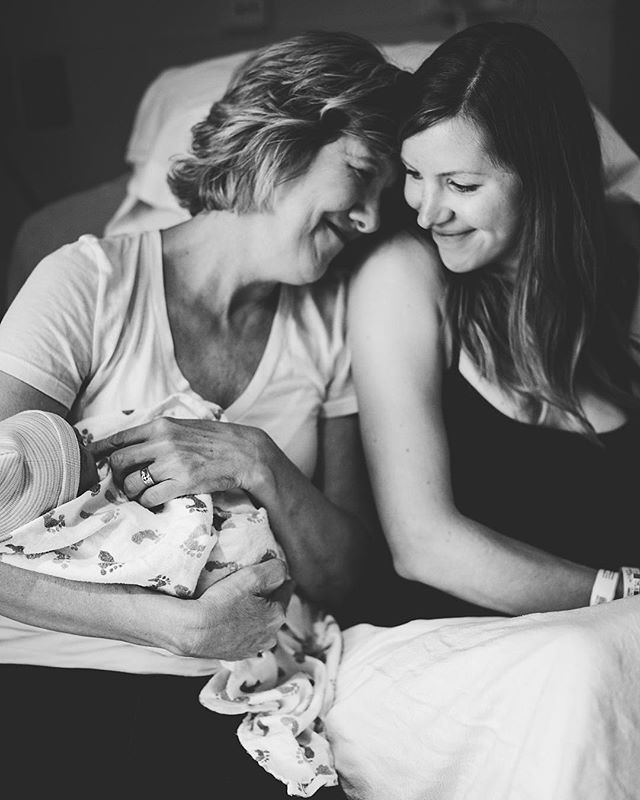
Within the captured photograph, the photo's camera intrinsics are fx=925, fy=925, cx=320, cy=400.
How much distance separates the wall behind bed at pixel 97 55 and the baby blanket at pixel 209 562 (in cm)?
159

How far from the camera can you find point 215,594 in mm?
1084

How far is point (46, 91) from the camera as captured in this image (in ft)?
8.96

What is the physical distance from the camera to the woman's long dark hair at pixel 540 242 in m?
1.21

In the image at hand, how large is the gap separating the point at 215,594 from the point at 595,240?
2.54 ft

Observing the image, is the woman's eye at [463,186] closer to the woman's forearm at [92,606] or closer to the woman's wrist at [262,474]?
the woman's wrist at [262,474]

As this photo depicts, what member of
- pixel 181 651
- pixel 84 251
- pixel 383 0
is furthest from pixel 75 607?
pixel 383 0

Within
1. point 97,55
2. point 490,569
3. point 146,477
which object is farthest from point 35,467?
point 97,55

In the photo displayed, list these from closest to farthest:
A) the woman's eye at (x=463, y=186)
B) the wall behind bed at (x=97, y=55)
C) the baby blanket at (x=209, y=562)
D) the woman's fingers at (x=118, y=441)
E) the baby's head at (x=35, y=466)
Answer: the baby's head at (x=35, y=466) → the baby blanket at (x=209, y=562) → the woman's fingers at (x=118, y=441) → the woman's eye at (x=463, y=186) → the wall behind bed at (x=97, y=55)

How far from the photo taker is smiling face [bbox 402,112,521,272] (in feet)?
3.96

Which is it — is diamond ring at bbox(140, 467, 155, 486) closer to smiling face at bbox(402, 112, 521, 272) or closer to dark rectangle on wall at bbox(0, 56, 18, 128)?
smiling face at bbox(402, 112, 521, 272)

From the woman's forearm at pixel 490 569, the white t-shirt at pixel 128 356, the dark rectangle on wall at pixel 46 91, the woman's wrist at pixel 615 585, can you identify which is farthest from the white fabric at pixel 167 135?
the woman's wrist at pixel 615 585

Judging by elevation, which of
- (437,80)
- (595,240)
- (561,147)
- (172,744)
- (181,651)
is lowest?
(172,744)

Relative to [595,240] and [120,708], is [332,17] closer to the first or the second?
[595,240]

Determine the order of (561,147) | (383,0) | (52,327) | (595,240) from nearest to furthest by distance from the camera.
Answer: (52,327) → (561,147) → (595,240) → (383,0)
